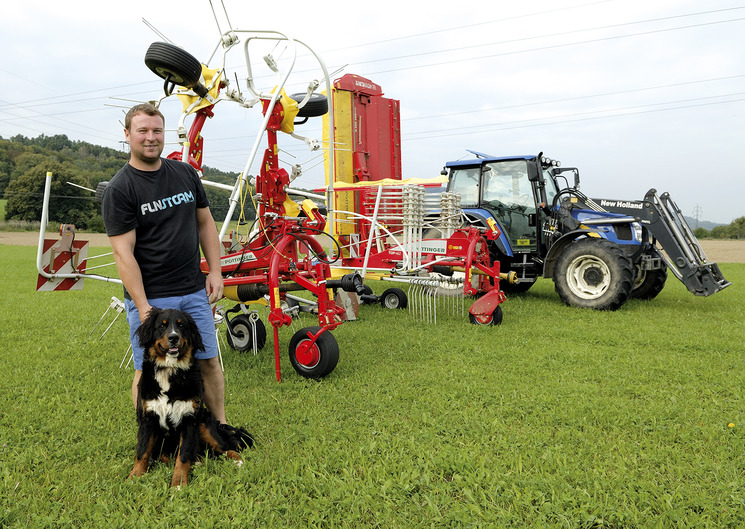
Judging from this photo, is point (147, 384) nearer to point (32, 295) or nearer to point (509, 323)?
point (509, 323)

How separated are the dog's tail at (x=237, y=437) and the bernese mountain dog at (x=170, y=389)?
0.26 metres

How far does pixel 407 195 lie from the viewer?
19.8ft

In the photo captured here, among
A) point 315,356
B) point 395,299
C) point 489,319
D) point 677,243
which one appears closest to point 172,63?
point 315,356

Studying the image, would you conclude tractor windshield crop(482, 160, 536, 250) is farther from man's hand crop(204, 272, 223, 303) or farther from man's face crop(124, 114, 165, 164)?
man's face crop(124, 114, 165, 164)

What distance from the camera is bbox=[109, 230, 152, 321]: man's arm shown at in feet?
8.08

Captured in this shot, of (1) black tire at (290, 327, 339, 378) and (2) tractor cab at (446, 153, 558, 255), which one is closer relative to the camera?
(1) black tire at (290, 327, 339, 378)

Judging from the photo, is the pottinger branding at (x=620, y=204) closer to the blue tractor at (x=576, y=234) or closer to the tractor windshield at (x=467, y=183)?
the blue tractor at (x=576, y=234)

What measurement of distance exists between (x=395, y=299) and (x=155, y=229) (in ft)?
18.2

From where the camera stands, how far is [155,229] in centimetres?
258

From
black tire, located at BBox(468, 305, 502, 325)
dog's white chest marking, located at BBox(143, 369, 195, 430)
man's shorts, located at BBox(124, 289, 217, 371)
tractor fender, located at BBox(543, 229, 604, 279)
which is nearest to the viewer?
dog's white chest marking, located at BBox(143, 369, 195, 430)

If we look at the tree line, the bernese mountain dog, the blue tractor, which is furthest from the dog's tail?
the tree line

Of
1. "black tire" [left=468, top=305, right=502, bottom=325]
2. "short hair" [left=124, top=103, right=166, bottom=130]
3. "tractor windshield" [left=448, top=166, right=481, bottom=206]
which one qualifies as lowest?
"black tire" [left=468, top=305, right=502, bottom=325]

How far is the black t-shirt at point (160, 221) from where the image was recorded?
247 centimetres

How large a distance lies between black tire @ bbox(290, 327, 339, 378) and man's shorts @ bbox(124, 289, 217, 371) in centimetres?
134
